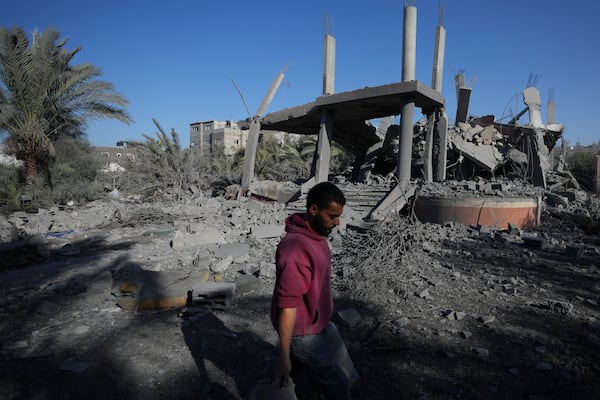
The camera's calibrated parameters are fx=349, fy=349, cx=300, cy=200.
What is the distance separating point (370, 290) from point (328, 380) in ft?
7.40

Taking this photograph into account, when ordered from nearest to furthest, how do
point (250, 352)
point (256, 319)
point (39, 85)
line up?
point (250, 352)
point (256, 319)
point (39, 85)

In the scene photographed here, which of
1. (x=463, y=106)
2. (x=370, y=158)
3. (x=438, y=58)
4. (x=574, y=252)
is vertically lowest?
(x=574, y=252)

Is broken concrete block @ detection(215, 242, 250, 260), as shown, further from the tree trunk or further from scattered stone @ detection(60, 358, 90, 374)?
the tree trunk

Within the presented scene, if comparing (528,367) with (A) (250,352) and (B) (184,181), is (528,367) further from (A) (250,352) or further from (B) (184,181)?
(B) (184,181)

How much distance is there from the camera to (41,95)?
37.0 ft

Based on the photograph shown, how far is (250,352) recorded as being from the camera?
2.80 meters

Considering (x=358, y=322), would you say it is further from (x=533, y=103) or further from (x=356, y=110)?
(x=533, y=103)

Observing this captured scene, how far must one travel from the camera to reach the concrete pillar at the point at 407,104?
7.52 metres

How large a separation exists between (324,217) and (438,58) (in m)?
9.33

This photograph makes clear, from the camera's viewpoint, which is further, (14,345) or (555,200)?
(555,200)

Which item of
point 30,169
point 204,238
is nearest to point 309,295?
point 204,238

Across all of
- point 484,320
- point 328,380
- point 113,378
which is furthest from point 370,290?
point 113,378

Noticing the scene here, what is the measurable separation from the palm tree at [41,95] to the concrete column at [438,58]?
10.5 m

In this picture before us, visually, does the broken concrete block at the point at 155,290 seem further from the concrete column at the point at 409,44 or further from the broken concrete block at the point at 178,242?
the concrete column at the point at 409,44
